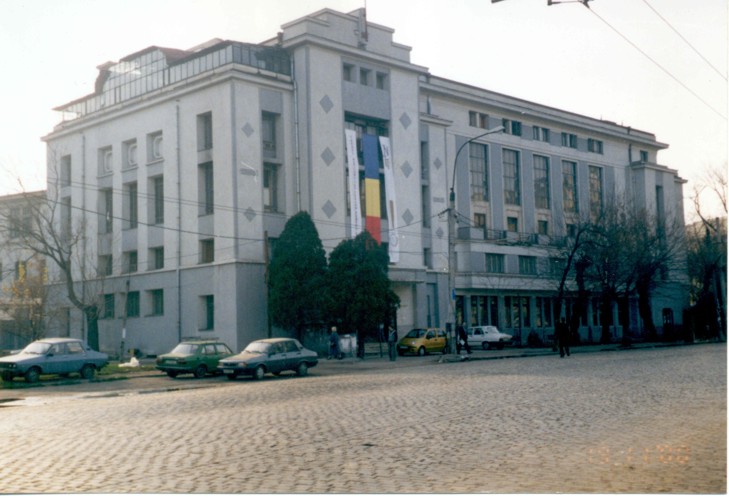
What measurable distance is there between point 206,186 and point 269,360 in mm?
17844

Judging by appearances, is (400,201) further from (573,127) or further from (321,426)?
(321,426)

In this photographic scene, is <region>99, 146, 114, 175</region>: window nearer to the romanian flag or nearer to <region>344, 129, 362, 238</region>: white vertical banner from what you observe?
<region>344, 129, 362, 238</region>: white vertical banner

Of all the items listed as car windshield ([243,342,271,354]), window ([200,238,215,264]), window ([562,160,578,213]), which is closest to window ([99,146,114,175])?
window ([200,238,215,264])

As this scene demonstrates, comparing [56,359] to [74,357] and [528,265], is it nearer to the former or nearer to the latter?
[74,357]

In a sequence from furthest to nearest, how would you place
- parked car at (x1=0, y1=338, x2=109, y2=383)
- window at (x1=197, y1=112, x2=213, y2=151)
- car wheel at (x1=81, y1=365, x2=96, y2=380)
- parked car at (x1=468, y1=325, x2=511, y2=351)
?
1. parked car at (x1=468, y1=325, x2=511, y2=351)
2. window at (x1=197, y1=112, x2=213, y2=151)
3. car wheel at (x1=81, y1=365, x2=96, y2=380)
4. parked car at (x1=0, y1=338, x2=109, y2=383)

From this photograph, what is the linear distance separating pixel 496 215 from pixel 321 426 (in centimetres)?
4659

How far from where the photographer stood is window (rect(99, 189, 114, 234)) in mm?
46812

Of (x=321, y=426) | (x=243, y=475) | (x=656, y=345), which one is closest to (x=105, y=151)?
(x=656, y=345)

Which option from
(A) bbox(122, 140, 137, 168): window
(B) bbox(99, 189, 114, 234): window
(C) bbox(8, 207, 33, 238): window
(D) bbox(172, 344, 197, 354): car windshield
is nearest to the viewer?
(D) bbox(172, 344, 197, 354): car windshield

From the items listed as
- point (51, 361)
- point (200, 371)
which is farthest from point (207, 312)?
point (51, 361)

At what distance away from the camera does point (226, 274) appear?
40.7m

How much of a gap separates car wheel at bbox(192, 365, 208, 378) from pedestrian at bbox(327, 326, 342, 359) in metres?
9.51

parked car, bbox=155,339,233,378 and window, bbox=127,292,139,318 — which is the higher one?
window, bbox=127,292,139,318

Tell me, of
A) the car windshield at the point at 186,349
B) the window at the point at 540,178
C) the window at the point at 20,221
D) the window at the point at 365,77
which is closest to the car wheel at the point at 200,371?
the car windshield at the point at 186,349
